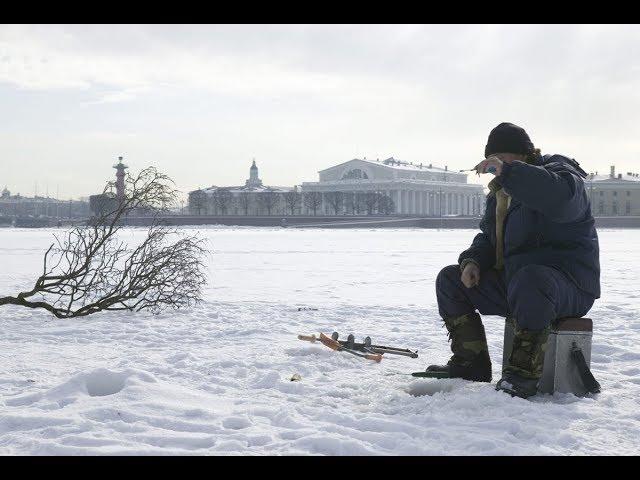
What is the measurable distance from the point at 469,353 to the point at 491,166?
978 millimetres

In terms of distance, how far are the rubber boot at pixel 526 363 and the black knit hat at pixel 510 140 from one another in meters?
0.82

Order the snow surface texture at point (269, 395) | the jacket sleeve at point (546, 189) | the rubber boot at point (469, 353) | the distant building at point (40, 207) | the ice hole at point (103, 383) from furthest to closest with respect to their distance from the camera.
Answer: the distant building at point (40, 207) → the rubber boot at point (469, 353) → the ice hole at point (103, 383) → the jacket sleeve at point (546, 189) → the snow surface texture at point (269, 395)

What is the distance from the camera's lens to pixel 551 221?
125 inches

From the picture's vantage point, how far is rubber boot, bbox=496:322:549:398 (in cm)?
310

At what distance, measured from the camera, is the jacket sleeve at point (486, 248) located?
3.50 metres

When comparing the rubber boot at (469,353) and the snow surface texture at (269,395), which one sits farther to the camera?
the rubber boot at (469,353)

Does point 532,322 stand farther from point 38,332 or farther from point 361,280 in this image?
point 361,280

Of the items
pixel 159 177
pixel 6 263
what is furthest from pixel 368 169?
pixel 159 177

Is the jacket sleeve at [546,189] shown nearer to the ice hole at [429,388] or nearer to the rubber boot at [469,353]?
the rubber boot at [469,353]

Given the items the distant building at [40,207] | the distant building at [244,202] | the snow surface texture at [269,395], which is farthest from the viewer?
the distant building at [40,207]

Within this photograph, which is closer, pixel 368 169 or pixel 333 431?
pixel 333 431

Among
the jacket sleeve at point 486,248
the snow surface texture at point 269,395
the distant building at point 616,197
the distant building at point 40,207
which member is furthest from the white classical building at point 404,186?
the jacket sleeve at point 486,248
